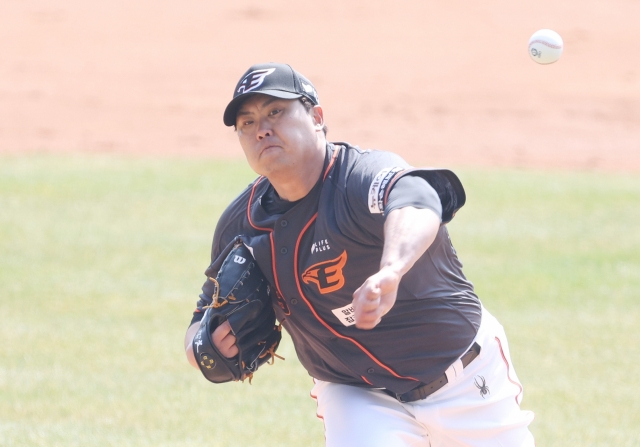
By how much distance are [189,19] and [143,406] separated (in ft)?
55.5

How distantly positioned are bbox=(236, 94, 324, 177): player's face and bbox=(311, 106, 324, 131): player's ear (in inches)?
2.4

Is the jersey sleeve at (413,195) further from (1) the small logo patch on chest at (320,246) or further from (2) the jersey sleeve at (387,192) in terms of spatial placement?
(1) the small logo patch on chest at (320,246)

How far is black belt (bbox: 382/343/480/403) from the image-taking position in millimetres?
3721

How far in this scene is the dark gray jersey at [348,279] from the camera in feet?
11.3

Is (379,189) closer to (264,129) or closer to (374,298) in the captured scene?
(264,129)

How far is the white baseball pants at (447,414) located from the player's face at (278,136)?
96 cm

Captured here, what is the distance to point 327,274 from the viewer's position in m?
3.51

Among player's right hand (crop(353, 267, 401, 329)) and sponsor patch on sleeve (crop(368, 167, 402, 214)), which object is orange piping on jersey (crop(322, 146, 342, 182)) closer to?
sponsor patch on sleeve (crop(368, 167, 402, 214))

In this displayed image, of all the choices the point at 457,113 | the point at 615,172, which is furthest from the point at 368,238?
the point at 457,113

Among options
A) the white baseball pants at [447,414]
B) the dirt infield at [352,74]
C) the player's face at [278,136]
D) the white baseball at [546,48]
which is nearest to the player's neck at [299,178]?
the player's face at [278,136]

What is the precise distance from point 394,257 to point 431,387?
1076 millimetres

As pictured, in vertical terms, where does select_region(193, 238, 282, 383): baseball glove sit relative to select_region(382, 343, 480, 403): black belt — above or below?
above

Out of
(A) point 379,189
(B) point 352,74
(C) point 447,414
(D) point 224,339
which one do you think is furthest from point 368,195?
(B) point 352,74

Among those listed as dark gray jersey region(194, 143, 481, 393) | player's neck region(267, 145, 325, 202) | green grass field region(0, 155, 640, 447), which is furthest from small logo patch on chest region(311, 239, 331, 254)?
green grass field region(0, 155, 640, 447)
